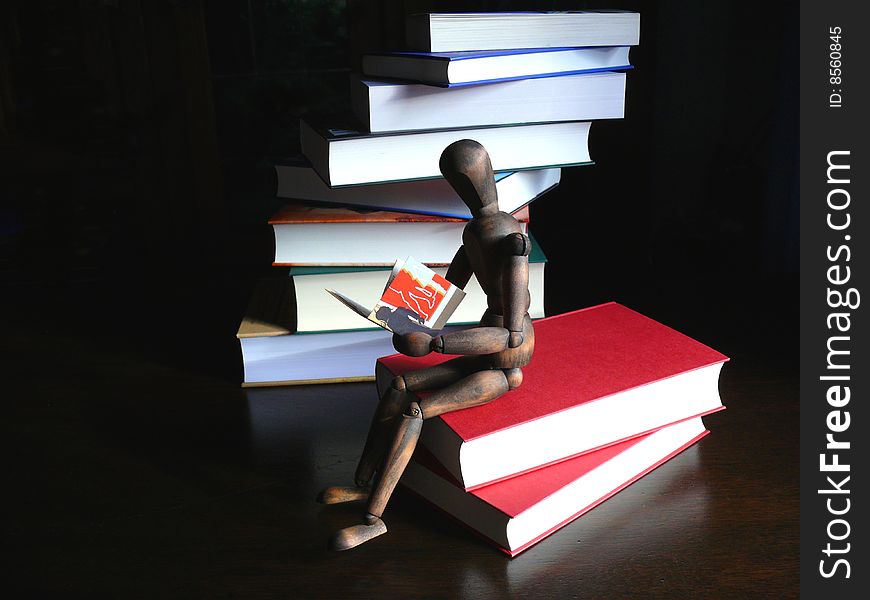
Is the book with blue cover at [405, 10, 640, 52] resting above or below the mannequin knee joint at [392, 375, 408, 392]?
above

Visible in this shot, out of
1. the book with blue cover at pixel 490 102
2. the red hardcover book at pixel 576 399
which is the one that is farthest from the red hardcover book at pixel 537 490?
the book with blue cover at pixel 490 102

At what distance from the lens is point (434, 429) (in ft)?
2.66

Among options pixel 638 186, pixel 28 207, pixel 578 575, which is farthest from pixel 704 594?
pixel 28 207

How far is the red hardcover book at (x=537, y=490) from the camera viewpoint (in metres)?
0.74

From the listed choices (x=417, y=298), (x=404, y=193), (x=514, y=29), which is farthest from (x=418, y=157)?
(x=417, y=298)

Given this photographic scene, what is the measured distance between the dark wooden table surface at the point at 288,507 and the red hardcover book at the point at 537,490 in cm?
1

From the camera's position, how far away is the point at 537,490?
761 millimetres

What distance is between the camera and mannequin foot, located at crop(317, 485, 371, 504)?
0.82 meters

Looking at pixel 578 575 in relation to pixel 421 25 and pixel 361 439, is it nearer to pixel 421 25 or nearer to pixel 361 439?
pixel 361 439

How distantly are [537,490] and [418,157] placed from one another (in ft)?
1.58

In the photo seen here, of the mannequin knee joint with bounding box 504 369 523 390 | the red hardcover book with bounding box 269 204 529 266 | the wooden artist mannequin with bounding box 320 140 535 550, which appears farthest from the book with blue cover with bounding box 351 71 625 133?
the mannequin knee joint with bounding box 504 369 523 390

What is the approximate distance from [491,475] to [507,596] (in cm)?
12

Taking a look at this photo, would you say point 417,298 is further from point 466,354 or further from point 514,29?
point 514,29

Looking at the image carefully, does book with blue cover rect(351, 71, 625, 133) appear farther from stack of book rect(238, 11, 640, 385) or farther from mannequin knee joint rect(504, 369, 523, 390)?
mannequin knee joint rect(504, 369, 523, 390)
